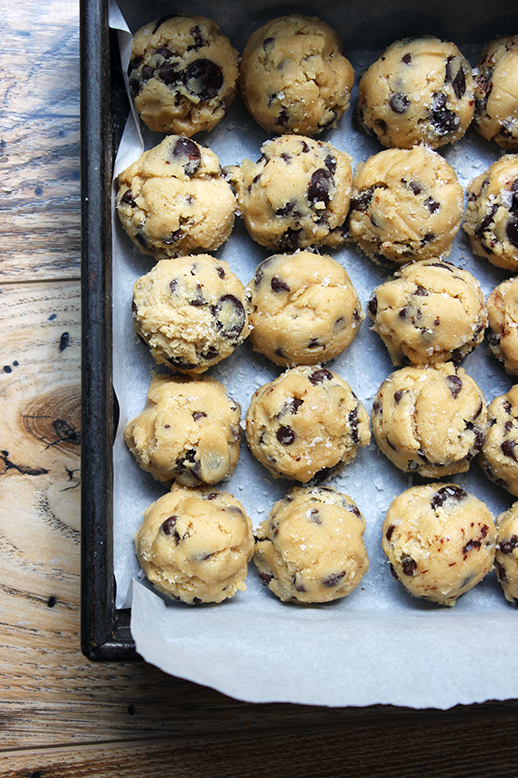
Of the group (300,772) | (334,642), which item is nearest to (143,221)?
(334,642)

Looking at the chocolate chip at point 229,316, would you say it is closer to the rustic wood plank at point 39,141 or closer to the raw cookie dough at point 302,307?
the raw cookie dough at point 302,307

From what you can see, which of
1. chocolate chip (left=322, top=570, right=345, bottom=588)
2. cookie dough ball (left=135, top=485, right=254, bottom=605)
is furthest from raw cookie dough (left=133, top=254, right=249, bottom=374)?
chocolate chip (left=322, top=570, right=345, bottom=588)

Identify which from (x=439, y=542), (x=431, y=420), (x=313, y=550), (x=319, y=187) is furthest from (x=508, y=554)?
(x=319, y=187)

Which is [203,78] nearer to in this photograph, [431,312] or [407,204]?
[407,204]

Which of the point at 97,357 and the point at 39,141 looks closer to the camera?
the point at 97,357

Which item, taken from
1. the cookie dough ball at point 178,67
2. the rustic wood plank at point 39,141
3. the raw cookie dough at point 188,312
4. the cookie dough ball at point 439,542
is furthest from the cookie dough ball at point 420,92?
the cookie dough ball at point 439,542

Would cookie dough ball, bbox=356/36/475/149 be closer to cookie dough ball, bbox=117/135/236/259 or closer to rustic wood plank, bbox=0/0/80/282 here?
cookie dough ball, bbox=117/135/236/259
